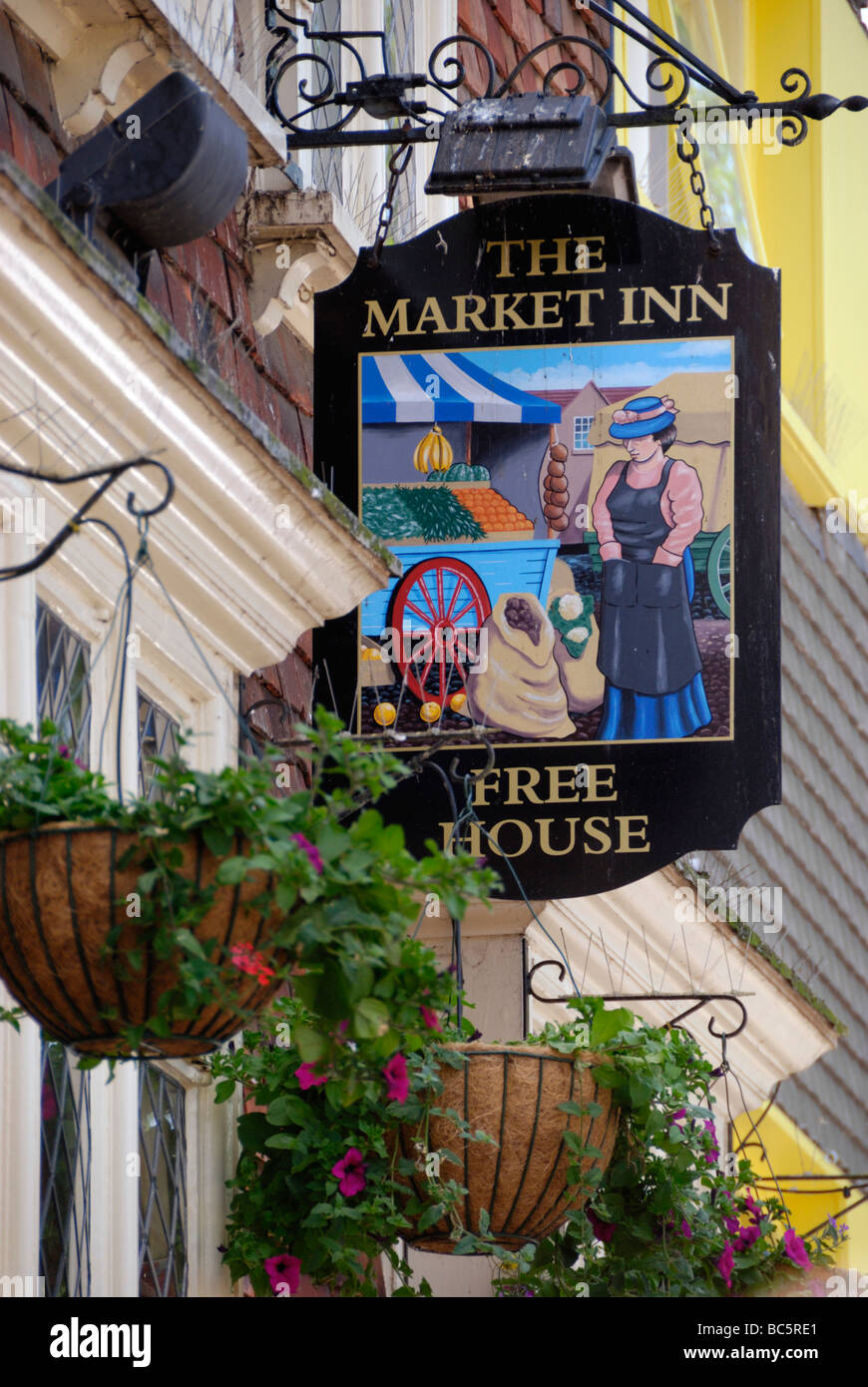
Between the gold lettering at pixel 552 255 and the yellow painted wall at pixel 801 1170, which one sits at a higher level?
the gold lettering at pixel 552 255

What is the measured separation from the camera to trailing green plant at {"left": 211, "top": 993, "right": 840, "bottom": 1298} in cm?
460

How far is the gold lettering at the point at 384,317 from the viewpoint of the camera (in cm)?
581

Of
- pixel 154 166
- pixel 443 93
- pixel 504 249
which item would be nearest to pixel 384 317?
pixel 504 249

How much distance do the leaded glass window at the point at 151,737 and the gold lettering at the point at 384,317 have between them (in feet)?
4.21

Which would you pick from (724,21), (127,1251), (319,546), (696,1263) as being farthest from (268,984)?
(724,21)

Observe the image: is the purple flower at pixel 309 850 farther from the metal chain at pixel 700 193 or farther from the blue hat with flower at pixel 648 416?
the metal chain at pixel 700 193

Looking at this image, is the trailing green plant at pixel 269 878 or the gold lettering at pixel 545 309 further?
the gold lettering at pixel 545 309

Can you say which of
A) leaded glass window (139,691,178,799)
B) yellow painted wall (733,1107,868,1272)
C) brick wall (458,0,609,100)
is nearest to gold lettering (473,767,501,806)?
leaded glass window (139,691,178,799)

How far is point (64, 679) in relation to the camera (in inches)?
178

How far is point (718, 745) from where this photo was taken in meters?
5.51

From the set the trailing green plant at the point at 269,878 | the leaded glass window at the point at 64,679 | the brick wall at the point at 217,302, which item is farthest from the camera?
the brick wall at the point at 217,302

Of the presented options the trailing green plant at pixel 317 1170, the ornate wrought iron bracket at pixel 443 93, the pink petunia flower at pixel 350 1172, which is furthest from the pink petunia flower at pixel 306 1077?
the ornate wrought iron bracket at pixel 443 93

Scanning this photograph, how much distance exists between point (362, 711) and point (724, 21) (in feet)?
24.9

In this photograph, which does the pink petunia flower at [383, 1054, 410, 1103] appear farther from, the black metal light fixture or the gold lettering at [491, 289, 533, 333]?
the gold lettering at [491, 289, 533, 333]
